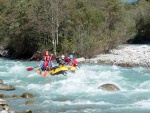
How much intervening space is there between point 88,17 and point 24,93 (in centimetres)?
1832

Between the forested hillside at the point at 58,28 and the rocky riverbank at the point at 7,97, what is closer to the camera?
the rocky riverbank at the point at 7,97

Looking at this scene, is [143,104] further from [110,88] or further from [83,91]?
[83,91]

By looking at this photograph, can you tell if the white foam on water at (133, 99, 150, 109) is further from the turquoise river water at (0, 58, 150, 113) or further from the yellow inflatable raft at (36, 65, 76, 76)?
Result: the yellow inflatable raft at (36, 65, 76, 76)

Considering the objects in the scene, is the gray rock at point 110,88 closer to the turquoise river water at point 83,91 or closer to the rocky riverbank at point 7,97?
the turquoise river water at point 83,91

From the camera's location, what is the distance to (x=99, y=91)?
627 inches

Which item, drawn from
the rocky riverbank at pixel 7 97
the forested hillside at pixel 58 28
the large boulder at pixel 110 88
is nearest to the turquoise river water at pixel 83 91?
the large boulder at pixel 110 88

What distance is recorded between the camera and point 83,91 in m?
16.1

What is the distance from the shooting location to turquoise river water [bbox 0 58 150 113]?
1277 cm

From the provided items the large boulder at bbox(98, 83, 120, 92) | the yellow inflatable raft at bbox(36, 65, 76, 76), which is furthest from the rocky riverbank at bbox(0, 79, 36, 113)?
the yellow inflatable raft at bbox(36, 65, 76, 76)

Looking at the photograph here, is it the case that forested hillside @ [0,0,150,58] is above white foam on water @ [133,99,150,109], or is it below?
above

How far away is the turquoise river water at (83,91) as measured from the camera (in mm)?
12773

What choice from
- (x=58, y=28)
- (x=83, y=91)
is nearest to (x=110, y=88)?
(x=83, y=91)

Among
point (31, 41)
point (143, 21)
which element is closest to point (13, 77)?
point (31, 41)

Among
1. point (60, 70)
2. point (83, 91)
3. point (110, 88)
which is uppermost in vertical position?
point (60, 70)
